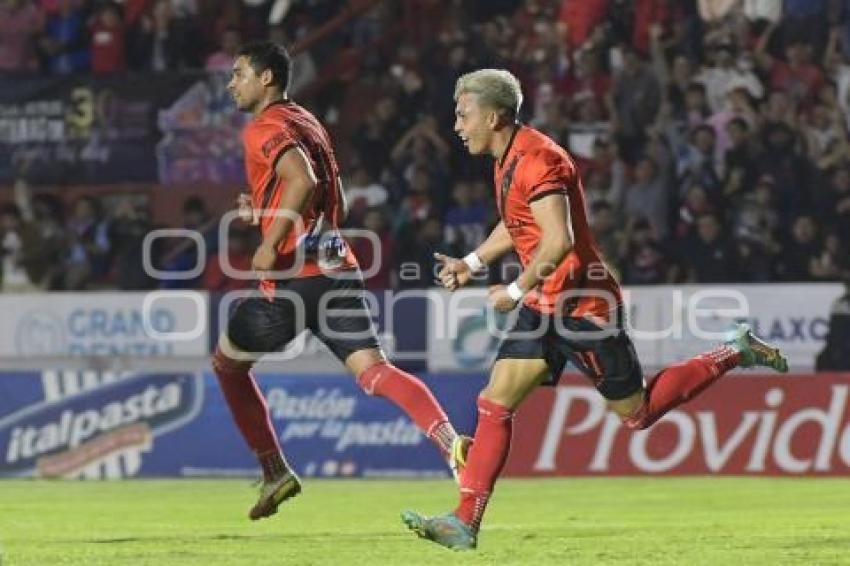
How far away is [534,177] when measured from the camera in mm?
9672

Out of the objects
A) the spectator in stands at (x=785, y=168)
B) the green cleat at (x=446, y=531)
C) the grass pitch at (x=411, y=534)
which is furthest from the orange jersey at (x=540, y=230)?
the spectator in stands at (x=785, y=168)

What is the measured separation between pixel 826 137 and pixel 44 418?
789cm

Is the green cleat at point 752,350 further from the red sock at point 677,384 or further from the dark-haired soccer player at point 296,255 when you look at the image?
the dark-haired soccer player at point 296,255

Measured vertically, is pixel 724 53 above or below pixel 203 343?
above

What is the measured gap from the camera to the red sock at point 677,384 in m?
10.5

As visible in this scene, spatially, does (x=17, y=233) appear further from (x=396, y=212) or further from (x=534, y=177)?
(x=534, y=177)

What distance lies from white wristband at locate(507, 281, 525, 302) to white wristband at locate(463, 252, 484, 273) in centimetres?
55

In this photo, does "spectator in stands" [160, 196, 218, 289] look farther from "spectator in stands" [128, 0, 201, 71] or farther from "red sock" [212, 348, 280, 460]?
"red sock" [212, 348, 280, 460]

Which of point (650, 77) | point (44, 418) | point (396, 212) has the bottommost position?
point (44, 418)

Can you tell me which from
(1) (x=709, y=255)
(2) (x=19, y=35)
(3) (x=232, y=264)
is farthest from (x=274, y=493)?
(2) (x=19, y=35)

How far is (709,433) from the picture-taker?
18016mm

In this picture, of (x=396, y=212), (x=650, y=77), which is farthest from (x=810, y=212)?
(x=396, y=212)

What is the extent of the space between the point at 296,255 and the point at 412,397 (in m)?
0.96

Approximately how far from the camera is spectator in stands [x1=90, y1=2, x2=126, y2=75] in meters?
24.3
